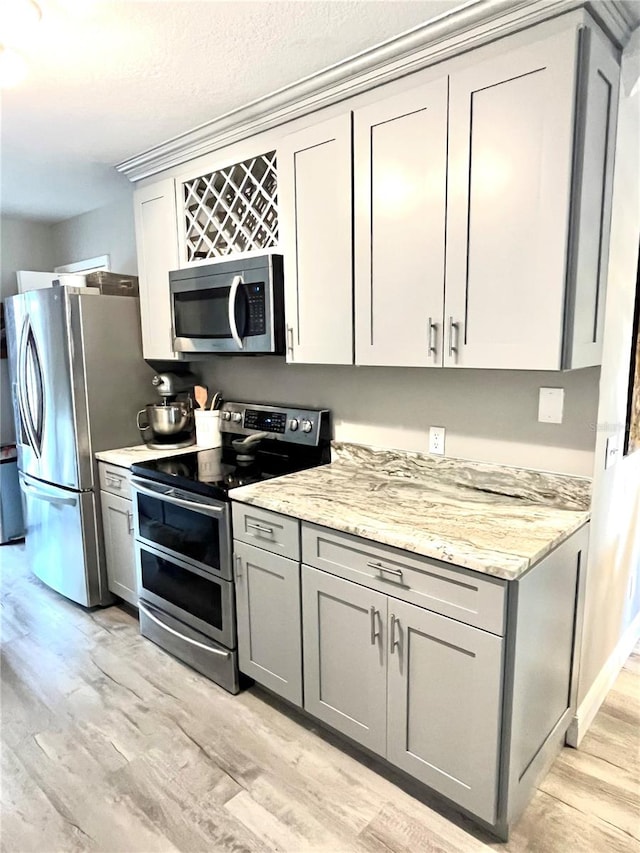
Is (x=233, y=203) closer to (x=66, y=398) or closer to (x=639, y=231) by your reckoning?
(x=66, y=398)

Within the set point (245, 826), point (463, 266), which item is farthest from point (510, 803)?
point (463, 266)

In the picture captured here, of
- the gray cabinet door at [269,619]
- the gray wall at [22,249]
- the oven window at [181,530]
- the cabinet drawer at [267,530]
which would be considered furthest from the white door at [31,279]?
the gray cabinet door at [269,619]

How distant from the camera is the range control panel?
2656mm

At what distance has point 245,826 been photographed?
1.71 meters

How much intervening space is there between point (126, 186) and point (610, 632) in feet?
11.8

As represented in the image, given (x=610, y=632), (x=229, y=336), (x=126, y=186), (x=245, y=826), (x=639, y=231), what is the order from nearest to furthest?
(x=245, y=826), (x=639, y=231), (x=610, y=632), (x=229, y=336), (x=126, y=186)

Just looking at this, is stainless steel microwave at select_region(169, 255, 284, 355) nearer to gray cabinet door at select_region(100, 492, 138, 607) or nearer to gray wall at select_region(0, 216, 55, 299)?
gray cabinet door at select_region(100, 492, 138, 607)

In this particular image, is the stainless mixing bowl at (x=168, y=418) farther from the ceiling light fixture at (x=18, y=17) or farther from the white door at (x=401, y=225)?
the ceiling light fixture at (x=18, y=17)

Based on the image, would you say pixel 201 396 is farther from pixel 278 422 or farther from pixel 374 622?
pixel 374 622

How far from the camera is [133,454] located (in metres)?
2.95

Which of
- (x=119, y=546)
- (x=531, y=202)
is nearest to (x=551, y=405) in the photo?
(x=531, y=202)

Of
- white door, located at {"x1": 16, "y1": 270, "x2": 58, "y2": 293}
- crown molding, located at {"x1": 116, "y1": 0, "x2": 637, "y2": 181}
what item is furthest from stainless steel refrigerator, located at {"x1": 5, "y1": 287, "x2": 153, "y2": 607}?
white door, located at {"x1": 16, "y1": 270, "x2": 58, "y2": 293}

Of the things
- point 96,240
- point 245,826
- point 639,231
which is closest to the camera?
point 245,826

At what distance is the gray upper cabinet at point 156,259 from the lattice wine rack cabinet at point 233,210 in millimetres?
132
